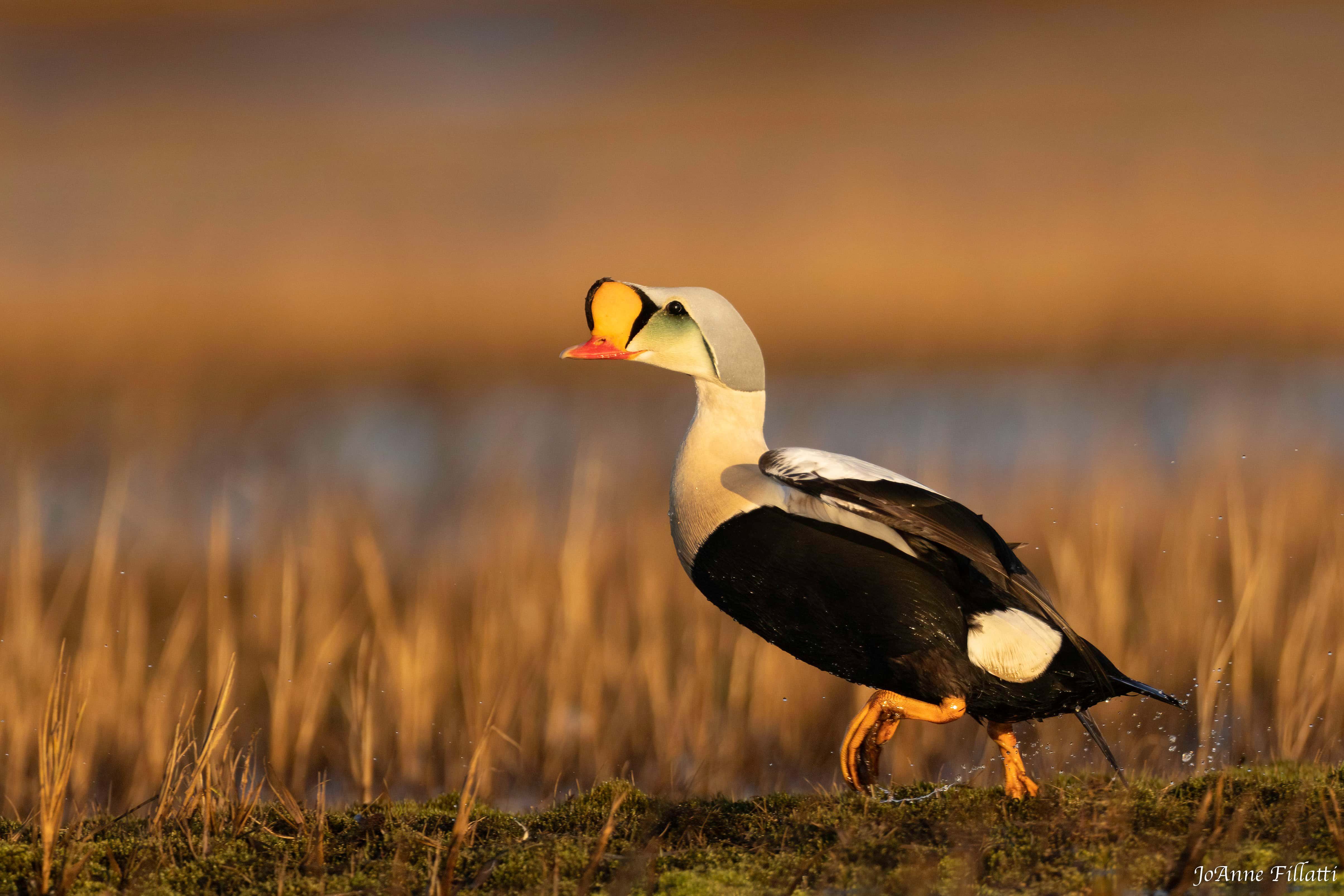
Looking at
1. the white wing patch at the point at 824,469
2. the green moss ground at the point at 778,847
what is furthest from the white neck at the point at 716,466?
the green moss ground at the point at 778,847

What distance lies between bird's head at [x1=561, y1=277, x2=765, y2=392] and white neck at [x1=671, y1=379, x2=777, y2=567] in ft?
0.17

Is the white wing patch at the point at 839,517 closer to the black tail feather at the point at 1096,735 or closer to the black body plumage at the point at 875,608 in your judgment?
the black body plumage at the point at 875,608

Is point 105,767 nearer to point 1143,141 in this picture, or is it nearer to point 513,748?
point 513,748

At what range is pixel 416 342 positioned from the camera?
1280cm

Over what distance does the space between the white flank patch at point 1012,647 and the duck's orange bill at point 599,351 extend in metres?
1.20

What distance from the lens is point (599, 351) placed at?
3689 mm

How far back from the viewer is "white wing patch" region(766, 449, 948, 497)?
10.8 ft

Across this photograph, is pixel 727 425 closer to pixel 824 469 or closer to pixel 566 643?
pixel 824 469

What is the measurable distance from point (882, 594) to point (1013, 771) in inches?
21.9

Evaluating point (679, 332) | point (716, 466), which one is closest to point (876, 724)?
point (716, 466)

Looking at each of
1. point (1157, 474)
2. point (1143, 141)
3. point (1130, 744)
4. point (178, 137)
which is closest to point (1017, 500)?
point (1157, 474)

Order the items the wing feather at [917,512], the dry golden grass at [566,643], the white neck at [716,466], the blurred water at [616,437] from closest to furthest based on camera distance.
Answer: the wing feather at [917,512]
the white neck at [716,466]
the dry golden grass at [566,643]
the blurred water at [616,437]

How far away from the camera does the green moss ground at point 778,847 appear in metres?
2.66
